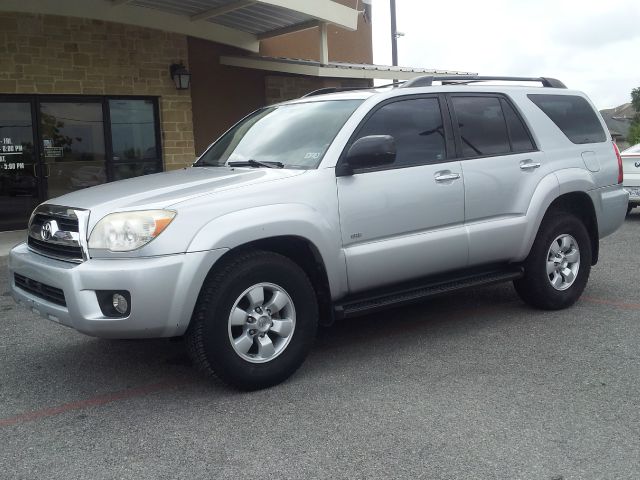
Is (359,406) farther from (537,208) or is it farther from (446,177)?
(537,208)

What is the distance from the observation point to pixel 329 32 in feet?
55.3

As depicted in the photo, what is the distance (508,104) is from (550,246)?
122 centimetres

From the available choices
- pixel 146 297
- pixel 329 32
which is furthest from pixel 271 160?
pixel 329 32

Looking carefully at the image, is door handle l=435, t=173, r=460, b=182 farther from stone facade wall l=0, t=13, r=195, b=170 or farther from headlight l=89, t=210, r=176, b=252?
stone facade wall l=0, t=13, r=195, b=170

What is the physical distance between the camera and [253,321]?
164 inches

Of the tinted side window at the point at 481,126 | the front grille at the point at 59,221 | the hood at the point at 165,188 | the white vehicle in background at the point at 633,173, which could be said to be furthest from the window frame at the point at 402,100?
the white vehicle in background at the point at 633,173

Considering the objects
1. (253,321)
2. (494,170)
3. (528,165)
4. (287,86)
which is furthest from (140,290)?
(287,86)

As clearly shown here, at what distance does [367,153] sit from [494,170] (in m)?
1.33

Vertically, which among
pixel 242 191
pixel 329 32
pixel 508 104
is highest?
pixel 329 32

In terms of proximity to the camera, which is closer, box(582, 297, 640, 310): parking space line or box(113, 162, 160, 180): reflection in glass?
box(582, 297, 640, 310): parking space line

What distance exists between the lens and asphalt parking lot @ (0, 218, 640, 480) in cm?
330

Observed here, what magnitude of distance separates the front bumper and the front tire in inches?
4.7

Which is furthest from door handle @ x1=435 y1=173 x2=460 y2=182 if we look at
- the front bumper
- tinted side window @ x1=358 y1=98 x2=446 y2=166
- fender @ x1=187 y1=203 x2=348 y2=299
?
the front bumper

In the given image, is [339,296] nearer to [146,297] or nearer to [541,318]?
[146,297]
